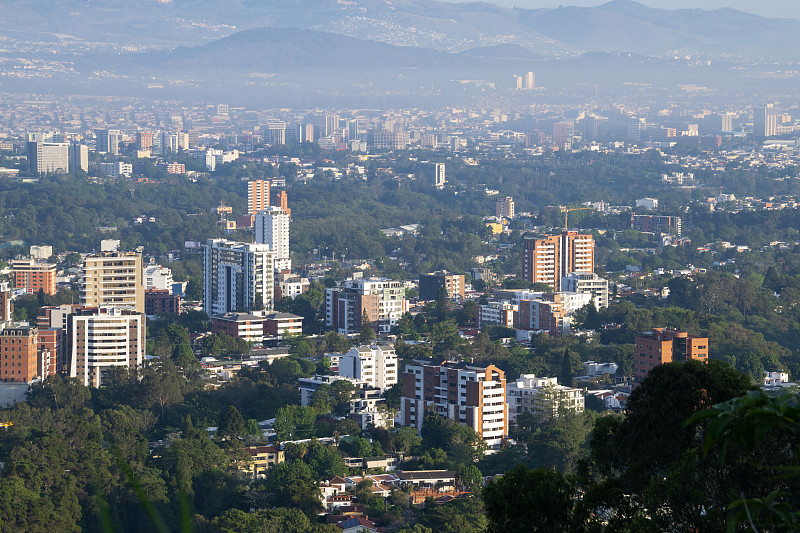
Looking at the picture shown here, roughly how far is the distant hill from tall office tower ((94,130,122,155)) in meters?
26.9

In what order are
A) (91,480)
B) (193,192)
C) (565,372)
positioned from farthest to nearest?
(193,192) < (565,372) < (91,480)

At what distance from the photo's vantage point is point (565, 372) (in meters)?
16.4

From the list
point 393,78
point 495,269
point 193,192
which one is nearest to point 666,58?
point 393,78

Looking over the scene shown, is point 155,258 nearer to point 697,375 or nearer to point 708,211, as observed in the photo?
point 708,211

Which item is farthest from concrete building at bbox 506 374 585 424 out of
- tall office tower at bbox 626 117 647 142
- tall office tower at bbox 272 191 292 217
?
tall office tower at bbox 626 117 647 142

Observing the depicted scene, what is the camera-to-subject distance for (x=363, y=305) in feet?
70.5

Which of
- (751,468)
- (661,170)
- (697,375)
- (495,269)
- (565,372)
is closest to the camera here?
(751,468)

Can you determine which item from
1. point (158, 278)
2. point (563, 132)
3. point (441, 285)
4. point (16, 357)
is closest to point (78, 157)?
point (563, 132)

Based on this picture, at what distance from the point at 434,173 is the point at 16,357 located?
127 feet

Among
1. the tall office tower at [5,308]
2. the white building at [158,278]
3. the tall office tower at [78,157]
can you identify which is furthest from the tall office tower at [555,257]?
the tall office tower at [78,157]

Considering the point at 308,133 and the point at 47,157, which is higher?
the point at 308,133

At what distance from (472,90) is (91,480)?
75240mm

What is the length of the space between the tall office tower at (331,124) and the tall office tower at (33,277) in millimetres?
48384

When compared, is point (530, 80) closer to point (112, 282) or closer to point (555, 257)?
point (555, 257)
